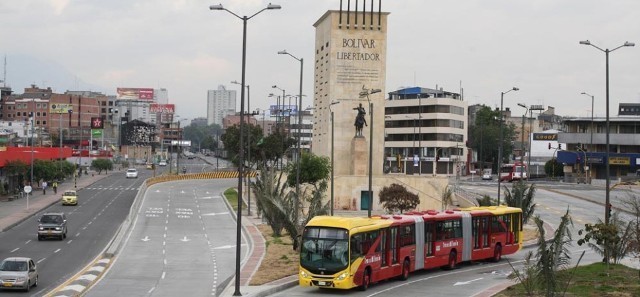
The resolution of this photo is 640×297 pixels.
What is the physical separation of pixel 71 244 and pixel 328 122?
39.6 m

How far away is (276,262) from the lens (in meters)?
44.8

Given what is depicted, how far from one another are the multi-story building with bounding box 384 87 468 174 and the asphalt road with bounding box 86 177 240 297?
69.0 metres

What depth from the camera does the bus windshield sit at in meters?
35.8

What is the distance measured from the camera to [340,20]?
309ft

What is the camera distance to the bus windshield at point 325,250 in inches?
1409

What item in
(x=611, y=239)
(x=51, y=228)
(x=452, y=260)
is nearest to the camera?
(x=611, y=239)

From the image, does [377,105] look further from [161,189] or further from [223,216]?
[161,189]

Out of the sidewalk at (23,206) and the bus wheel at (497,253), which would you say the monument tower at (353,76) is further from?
the bus wheel at (497,253)

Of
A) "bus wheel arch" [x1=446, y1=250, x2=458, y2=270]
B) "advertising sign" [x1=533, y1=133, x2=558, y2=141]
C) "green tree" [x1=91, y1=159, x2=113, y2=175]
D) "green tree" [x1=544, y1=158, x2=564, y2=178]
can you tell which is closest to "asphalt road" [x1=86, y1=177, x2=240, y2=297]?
"bus wheel arch" [x1=446, y1=250, x2=458, y2=270]

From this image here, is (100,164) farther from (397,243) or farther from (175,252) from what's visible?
(397,243)

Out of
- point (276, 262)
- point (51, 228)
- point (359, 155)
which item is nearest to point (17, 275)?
point (276, 262)

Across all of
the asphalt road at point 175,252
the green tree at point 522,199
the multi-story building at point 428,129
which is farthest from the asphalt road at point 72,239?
the multi-story building at point 428,129

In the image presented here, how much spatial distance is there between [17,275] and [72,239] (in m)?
26.7

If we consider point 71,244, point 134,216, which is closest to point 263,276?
point 71,244
